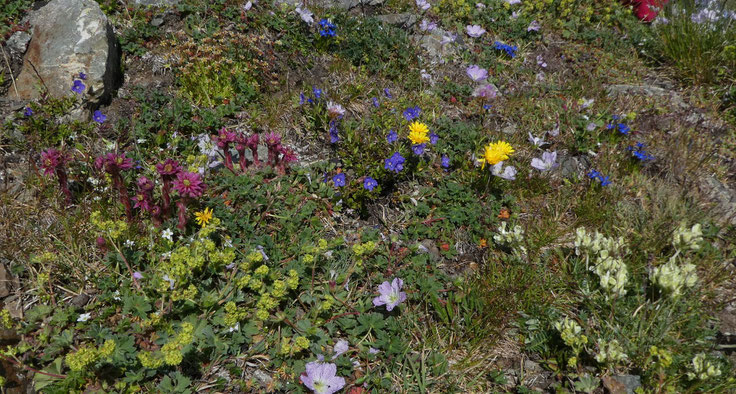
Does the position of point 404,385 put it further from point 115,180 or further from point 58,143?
point 58,143

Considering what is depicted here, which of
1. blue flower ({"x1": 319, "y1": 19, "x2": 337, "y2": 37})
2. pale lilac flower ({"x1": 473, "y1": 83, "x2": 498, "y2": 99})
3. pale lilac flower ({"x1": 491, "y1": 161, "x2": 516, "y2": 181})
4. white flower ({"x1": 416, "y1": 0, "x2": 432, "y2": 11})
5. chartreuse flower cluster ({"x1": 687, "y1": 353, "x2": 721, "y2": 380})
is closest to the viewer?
chartreuse flower cluster ({"x1": 687, "y1": 353, "x2": 721, "y2": 380})

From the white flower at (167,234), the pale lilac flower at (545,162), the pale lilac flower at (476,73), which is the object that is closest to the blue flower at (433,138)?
the pale lilac flower at (545,162)

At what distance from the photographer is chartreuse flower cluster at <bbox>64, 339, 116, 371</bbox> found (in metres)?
2.54

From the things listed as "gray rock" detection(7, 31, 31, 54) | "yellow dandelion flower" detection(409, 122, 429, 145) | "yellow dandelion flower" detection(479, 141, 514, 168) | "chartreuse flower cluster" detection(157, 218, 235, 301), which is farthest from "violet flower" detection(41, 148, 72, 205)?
"yellow dandelion flower" detection(479, 141, 514, 168)

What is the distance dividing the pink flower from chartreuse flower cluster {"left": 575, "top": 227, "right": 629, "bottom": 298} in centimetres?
286

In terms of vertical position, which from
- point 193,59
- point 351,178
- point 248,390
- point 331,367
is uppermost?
point 193,59

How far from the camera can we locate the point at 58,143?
418 centimetres

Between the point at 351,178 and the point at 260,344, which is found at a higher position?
the point at 351,178

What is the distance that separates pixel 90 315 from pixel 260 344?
1.15 metres

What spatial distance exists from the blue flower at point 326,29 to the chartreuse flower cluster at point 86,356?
3.98 m

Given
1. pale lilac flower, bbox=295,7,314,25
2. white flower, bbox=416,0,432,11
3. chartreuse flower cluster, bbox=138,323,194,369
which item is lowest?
chartreuse flower cluster, bbox=138,323,194,369

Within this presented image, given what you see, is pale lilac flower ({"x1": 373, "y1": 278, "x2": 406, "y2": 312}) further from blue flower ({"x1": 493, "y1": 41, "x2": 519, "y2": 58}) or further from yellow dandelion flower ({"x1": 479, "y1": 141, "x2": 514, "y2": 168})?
blue flower ({"x1": 493, "y1": 41, "x2": 519, "y2": 58})

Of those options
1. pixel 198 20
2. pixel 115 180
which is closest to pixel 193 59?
pixel 198 20

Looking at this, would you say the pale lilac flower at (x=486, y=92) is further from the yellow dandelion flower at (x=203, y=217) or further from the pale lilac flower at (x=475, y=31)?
the yellow dandelion flower at (x=203, y=217)
